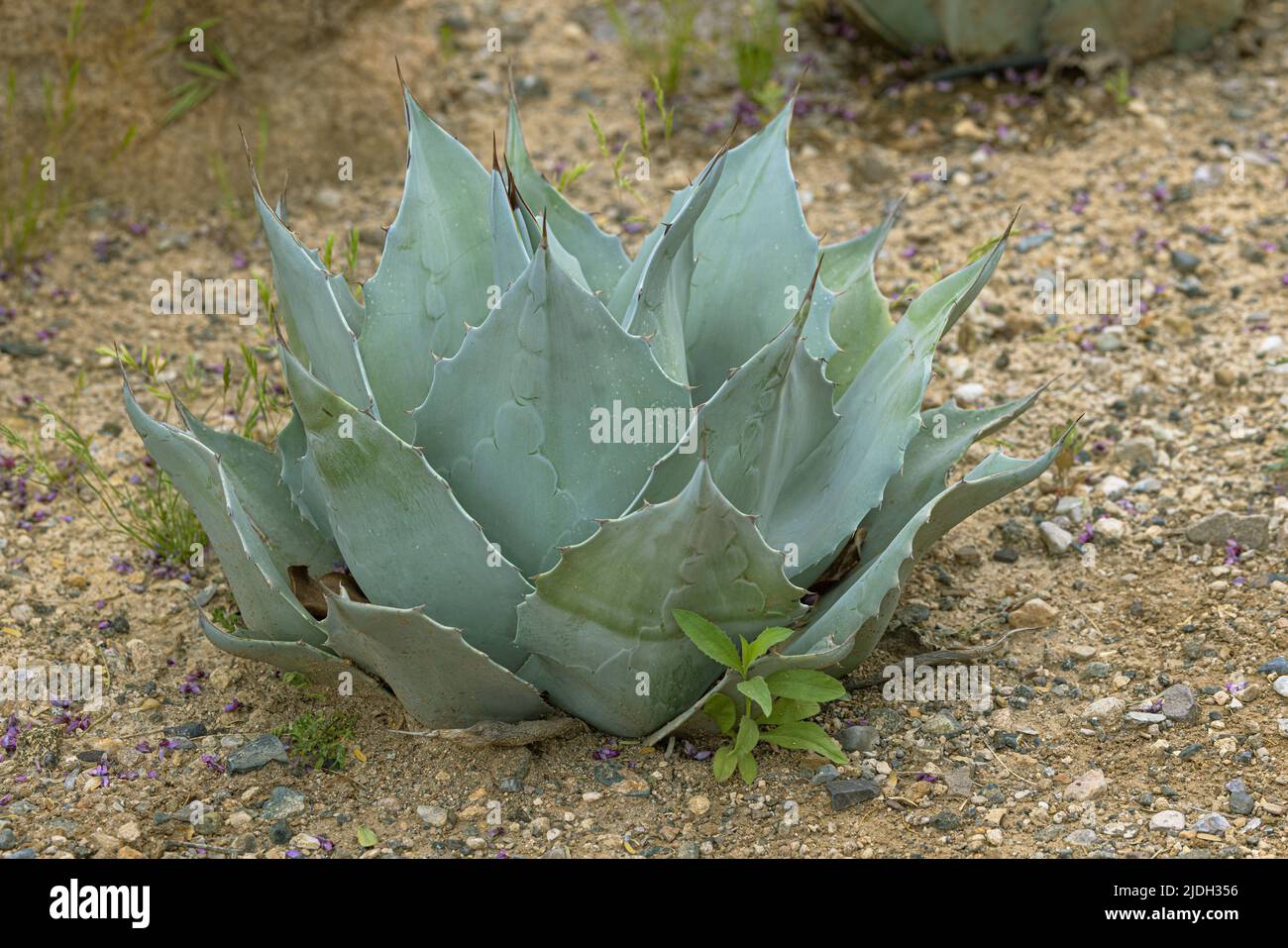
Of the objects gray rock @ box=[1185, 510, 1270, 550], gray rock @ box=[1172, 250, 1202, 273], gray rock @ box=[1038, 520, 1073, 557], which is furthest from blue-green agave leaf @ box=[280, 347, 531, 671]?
gray rock @ box=[1172, 250, 1202, 273]

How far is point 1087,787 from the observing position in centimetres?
271

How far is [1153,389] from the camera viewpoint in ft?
12.7

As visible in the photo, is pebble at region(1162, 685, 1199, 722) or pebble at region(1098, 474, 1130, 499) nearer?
pebble at region(1162, 685, 1199, 722)

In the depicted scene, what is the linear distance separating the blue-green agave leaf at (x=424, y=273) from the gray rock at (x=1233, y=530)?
1.64 meters

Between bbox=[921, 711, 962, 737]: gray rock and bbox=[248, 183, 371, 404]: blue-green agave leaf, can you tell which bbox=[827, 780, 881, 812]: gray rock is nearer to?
bbox=[921, 711, 962, 737]: gray rock

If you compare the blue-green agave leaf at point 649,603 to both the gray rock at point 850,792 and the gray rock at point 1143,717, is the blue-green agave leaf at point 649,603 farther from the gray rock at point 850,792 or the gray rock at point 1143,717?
the gray rock at point 1143,717

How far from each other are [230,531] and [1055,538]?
180cm

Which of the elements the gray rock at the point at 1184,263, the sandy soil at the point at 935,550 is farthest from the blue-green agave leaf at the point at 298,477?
the gray rock at the point at 1184,263

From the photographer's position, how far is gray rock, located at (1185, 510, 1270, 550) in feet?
10.7

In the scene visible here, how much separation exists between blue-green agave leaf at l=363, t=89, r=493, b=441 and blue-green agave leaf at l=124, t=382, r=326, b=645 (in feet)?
1.08

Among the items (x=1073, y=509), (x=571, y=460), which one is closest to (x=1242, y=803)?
(x=1073, y=509)

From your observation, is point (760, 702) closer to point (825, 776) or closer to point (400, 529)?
point (825, 776)

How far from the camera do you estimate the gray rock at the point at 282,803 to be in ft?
8.84

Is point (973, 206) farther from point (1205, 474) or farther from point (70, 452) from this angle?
point (70, 452)
